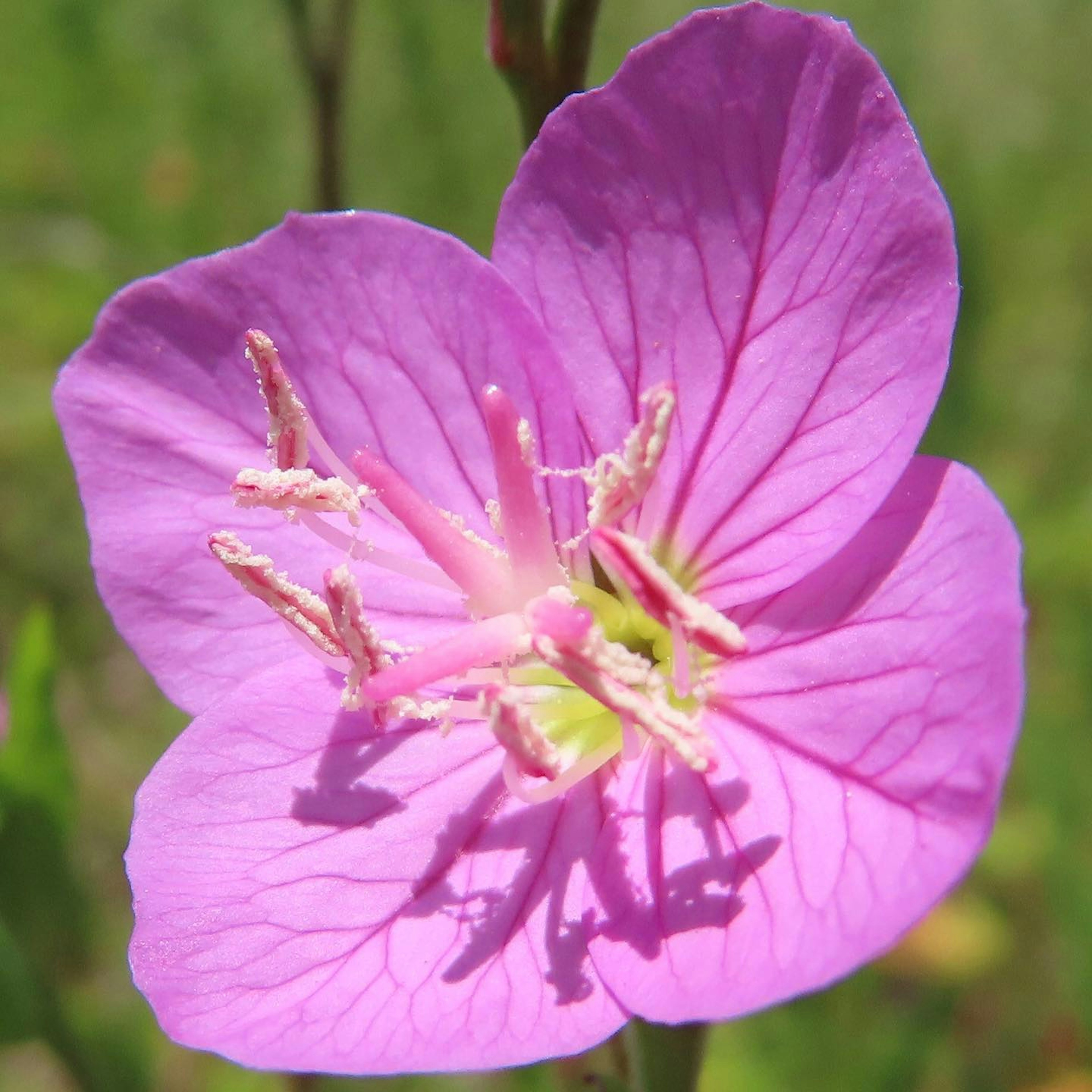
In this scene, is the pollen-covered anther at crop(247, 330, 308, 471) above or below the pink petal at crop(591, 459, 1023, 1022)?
above

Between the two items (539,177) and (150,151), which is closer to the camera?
(539,177)

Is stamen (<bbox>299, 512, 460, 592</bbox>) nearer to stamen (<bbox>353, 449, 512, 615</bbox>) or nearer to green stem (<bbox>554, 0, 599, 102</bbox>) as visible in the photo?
stamen (<bbox>353, 449, 512, 615</bbox>)

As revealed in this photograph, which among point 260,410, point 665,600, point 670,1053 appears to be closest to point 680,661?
point 665,600

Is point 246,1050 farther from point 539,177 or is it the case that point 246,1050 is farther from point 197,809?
point 539,177

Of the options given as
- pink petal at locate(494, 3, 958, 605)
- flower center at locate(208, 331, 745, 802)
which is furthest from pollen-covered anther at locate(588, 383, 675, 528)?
pink petal at locate(494, 3, 958, 605)

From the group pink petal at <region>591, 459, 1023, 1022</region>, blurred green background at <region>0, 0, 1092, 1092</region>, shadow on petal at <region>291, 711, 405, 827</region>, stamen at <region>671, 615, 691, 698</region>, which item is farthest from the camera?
blurred green background at <region>0, 0, 1092, 1092</region>

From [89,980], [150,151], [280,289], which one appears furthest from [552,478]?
[150,151]

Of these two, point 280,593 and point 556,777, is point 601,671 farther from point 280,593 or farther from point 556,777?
point 280,593
